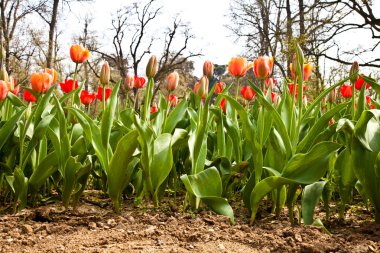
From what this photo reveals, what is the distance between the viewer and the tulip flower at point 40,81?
6.13 ft

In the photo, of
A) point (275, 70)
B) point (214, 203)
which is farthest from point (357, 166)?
point (275, 70)

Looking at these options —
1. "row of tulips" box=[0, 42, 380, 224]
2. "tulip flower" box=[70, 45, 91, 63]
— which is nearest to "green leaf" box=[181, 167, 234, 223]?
"row of tulips" box=[0, 42, 380, 224]

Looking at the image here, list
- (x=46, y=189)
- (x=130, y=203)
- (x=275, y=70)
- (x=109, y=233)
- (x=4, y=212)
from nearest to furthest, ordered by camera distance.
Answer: (x=109, y=233) → (x=4, y=212) → (x=130, y=203) → (x=46, y=189) → (x=275, y=70)

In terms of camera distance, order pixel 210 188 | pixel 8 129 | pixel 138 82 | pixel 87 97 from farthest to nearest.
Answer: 1. pixel 87 97
2. pixel 138 82
3. pixel 8 129
4. pixel 210 188

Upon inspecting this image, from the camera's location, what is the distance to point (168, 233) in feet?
4.37

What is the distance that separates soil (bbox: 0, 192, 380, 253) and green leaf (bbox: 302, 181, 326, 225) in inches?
1.6

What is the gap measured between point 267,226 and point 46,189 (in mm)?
1280

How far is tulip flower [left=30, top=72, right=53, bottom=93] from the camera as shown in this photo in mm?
1868

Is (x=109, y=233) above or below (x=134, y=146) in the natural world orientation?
below

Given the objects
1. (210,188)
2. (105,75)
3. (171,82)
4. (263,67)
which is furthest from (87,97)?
(210,188)

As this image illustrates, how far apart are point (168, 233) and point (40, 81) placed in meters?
1.04

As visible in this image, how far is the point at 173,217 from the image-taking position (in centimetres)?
149

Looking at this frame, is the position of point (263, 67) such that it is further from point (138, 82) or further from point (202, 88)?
point (138, 82)

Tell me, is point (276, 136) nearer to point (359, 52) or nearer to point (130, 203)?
point (130, 203)
